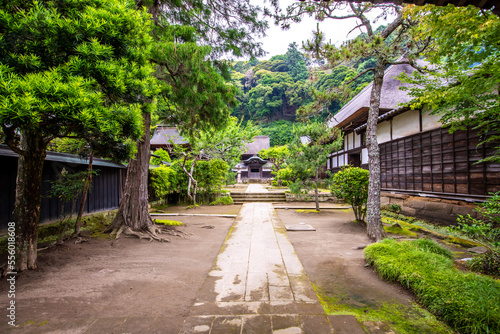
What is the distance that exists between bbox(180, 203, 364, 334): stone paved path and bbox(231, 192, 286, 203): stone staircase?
741 centimetres

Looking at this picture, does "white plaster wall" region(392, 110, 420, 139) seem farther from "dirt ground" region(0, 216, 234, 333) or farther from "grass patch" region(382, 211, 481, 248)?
"dirt ground" region(0, 216, 234, 333)

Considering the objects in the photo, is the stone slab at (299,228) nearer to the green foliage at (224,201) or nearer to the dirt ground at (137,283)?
the dirt ground at (137,283)

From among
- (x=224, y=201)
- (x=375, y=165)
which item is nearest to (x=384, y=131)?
(x=375, y=165)

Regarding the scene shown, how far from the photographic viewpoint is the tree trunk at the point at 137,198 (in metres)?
5.18

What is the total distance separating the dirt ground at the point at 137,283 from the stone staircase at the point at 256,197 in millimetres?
6802

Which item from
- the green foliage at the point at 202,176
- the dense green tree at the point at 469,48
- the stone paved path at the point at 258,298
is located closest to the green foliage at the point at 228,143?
the green foliage at the point at 202,176

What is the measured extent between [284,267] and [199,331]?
1.77 m

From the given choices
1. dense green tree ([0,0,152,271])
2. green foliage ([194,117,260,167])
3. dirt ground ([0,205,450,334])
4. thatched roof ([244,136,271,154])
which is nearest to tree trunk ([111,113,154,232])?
dirt ground ([0,205,450,334])

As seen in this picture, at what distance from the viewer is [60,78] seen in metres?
2.21

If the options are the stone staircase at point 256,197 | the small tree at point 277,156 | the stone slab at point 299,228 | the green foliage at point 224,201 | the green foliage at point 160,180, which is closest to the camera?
the stone slab at point 299,228

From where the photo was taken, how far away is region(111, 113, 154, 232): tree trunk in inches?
204

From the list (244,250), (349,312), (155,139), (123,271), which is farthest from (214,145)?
(155,139)

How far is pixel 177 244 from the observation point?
4.62 meters

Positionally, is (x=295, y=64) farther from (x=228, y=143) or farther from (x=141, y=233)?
(x=141, y=233)
